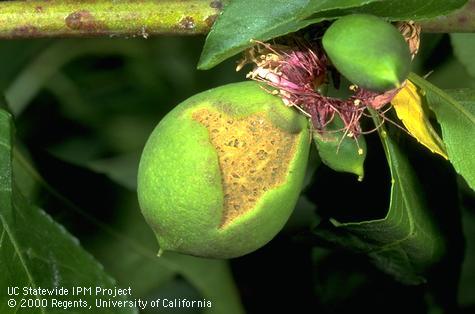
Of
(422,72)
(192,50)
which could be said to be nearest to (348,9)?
(422,72)

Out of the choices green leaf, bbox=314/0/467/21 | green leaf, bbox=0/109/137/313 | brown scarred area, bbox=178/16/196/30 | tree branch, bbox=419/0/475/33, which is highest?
green leaf, bbox=314/0/467/21

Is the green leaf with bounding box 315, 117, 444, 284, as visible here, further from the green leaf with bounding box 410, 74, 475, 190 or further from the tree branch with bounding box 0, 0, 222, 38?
the tree branch with bounding box 0, 0, 222, 38

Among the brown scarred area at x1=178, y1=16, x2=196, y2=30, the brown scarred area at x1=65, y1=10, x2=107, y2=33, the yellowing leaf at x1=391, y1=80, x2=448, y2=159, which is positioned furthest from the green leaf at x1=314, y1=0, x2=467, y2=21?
the brown scarred area at x1=65, y1=10, x2=107, y2=33

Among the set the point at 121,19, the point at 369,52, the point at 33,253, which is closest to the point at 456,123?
the point at 369,52

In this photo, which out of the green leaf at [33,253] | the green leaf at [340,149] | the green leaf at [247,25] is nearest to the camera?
the green leaf at [247,25]

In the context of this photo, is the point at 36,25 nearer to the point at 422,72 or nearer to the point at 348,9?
the point at 348,9

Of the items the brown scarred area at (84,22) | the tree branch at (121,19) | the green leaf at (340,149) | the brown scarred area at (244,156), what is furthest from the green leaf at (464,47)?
the brown scarred area at (84,22)

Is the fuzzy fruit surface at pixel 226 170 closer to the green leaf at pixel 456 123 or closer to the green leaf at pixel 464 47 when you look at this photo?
the green leaf at pixel 456 123
